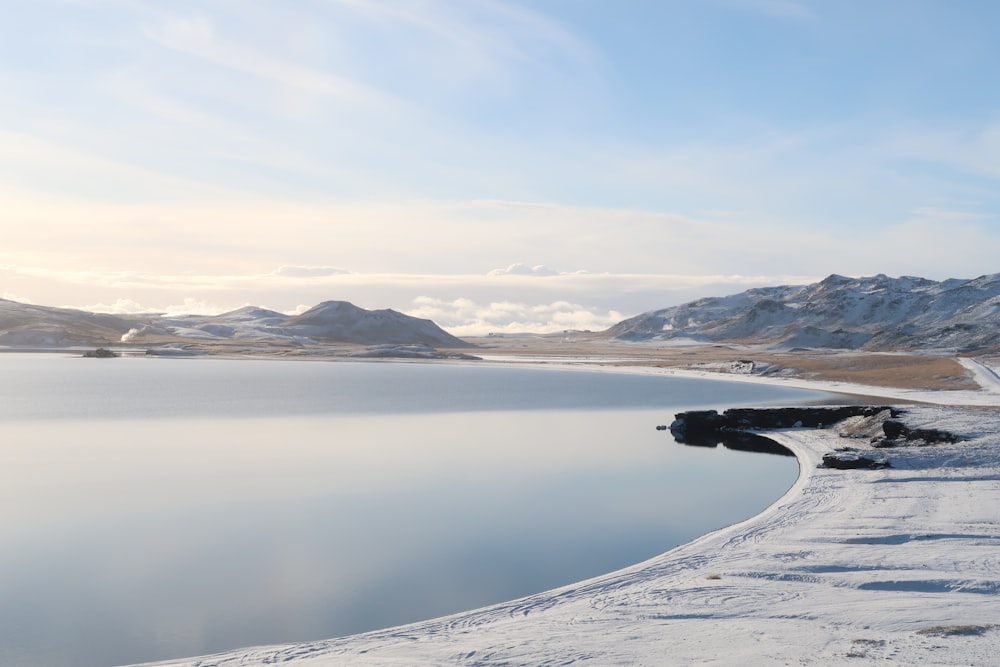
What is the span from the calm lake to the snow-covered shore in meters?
1.54

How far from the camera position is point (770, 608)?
16328mm

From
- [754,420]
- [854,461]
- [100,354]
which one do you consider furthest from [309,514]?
[100,354]

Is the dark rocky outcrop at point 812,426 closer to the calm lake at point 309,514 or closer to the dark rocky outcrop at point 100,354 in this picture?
the calm lake at point 309,514

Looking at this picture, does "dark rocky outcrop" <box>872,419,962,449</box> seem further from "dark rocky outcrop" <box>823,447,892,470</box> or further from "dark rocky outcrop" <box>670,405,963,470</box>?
"dark rocky outcrop" <box>823,447,892,470</box>

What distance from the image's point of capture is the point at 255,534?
23828 mm

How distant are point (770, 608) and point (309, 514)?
51.1ft

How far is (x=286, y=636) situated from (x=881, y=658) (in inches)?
424

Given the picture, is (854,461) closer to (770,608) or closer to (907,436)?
(907,436)

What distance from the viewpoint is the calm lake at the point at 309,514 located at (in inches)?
671

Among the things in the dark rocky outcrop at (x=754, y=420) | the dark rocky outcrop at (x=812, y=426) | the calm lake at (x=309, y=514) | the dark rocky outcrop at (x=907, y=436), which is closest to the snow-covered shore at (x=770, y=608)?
the calm lake at (x=309, y=514)

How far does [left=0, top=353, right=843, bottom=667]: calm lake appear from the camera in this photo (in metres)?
17.0

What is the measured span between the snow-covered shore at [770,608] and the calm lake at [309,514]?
60.8 inches

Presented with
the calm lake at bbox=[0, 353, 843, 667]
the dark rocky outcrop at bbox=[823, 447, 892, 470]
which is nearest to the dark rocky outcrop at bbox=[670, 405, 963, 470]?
the dark rocky outcrop at bbox=[823, 447, 892, 470]

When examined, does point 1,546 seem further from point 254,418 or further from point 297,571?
point 254,418
